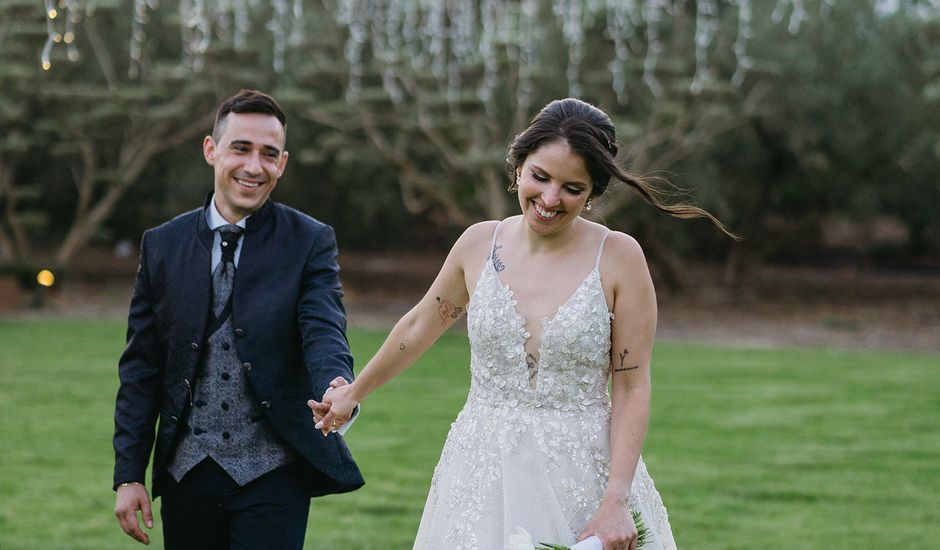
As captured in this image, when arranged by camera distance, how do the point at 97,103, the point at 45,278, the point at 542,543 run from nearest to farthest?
the point at 542,543 → the point at 45,278 → the point at 97,103

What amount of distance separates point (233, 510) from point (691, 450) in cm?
735

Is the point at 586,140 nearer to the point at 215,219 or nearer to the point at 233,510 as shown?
the point at 215,219

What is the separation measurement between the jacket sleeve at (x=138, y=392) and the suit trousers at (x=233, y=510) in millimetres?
139

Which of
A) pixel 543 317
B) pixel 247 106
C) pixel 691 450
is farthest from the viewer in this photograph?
pixel 691 450

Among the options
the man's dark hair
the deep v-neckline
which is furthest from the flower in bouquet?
the man's dark hair

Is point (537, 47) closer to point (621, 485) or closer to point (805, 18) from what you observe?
point (805, 18)

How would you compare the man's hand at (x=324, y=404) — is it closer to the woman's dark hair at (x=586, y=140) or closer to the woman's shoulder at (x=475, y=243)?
the woman's shoulder at (x=475, y=243)

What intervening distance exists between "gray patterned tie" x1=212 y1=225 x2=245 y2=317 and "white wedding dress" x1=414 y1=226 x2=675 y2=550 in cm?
84

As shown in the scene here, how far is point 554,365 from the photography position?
3547 mm

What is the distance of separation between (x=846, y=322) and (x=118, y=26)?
51.5 ft

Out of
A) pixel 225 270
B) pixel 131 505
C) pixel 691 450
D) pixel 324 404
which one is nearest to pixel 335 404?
pixel 324 404

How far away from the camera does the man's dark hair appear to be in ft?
12.9

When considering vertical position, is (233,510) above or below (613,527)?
below

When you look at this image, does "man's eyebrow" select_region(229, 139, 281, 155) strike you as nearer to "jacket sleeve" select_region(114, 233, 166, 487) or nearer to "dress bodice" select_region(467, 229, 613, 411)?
"jacket sleeve" select_region(114, 233, 166, 487)
